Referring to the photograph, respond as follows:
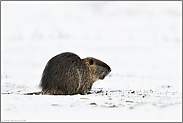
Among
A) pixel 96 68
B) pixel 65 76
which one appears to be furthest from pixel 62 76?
pixel 96 68

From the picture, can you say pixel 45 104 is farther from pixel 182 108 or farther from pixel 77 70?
pixel 182 108

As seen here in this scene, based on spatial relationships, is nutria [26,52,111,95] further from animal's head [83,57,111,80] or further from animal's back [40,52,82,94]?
animal's head [83,57,111,80]

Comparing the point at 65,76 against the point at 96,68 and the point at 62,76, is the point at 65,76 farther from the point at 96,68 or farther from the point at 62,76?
the point at 96,68

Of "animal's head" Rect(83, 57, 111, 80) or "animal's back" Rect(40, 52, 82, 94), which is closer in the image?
"animal's back" Rect(40, 52, 82, 94)

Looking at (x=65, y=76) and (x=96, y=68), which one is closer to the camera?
(x=65, y=76)

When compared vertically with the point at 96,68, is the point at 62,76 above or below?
below

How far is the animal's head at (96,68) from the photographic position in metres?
6.54

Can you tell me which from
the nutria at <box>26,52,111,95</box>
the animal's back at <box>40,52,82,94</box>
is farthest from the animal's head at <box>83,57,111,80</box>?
the animal's back at <box>40,52,82,94</box>

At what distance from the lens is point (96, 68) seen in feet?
21.8

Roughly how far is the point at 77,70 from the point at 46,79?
0.66 metres

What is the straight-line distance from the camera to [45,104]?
4.55m

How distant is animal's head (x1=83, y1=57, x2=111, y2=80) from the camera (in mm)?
6539

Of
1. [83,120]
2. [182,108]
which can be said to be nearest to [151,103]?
[182,108]

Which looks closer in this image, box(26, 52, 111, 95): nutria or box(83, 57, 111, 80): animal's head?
box(26, 52, 111, 95): nutria
